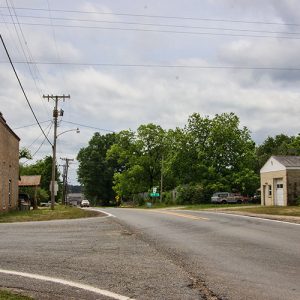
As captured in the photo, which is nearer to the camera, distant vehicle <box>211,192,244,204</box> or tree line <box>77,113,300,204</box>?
distant vehicle <box>211,192,244,204</box>

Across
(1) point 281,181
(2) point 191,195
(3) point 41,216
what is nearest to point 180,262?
(3) point 41,216

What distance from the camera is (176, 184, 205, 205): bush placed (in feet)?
206

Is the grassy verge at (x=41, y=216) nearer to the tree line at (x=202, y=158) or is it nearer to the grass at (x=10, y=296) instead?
the grass at (x=10, y=296)

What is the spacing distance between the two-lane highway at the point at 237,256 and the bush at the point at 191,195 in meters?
42.9

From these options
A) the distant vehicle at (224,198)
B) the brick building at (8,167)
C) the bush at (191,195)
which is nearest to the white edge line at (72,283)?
the brick building at (8,167)

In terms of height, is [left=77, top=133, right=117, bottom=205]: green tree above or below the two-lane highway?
above

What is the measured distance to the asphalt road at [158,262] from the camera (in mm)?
8398

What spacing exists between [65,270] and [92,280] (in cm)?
124

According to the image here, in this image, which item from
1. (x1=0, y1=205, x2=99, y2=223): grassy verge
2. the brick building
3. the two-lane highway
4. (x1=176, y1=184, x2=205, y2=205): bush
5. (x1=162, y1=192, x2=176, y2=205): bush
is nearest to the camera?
the two-lane highway

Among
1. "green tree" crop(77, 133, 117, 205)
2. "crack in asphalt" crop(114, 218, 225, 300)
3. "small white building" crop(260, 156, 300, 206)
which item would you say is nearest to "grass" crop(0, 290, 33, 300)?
"crack in asphalt" crop(114, 218, 225, 300)

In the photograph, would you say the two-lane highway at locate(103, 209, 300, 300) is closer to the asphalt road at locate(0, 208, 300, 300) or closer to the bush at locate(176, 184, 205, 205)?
the asphalt road at locate(0, 208, 300, 300)

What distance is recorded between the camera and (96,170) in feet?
340

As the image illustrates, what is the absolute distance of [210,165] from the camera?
6606 cm

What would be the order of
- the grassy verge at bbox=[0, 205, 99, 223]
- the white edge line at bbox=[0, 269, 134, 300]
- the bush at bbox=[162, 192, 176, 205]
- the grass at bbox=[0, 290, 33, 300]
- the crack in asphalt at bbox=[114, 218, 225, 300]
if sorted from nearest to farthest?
the grass at bbox=[0, 290, 33, 300]
the white edge line at bbox=[0, 269, 134, 300]
the crack in asphalt at bbox=[114, 218, 225, 300]
the grassy verge at bbox=[0, 205, 99, 223]
the bush at bbox=[162, 192, 176, 205]
